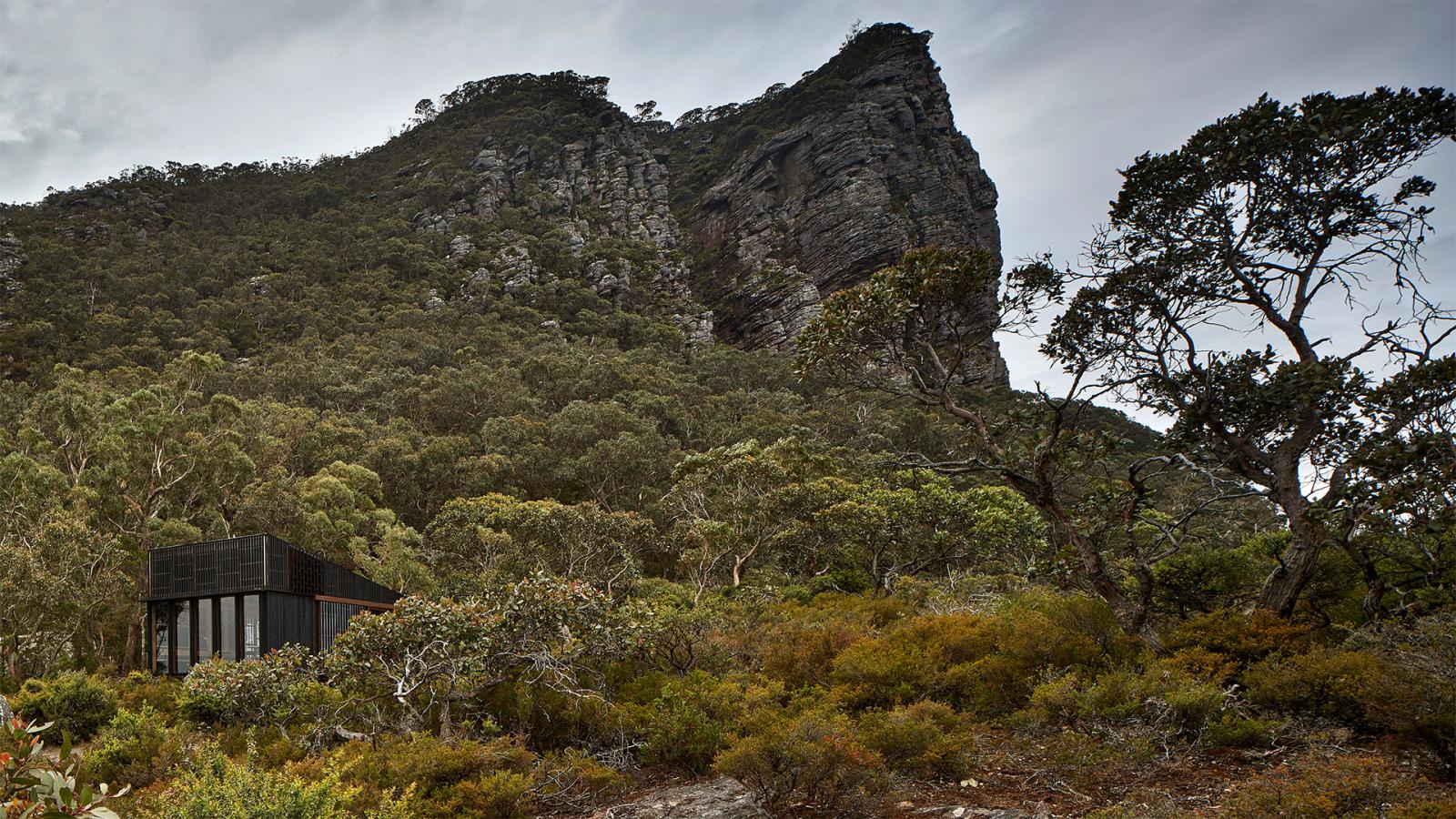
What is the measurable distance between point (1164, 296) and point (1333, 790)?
5.88 metres

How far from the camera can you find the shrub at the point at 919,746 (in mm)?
7332

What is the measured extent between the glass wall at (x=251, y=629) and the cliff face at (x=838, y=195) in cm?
5169

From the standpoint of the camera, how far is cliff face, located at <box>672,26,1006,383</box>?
6869cm

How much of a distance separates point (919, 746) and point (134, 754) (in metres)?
8.18

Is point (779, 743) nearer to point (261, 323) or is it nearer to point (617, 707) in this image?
point (617, 707)

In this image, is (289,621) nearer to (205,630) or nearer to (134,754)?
(205,630)

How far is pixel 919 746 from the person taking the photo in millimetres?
7477

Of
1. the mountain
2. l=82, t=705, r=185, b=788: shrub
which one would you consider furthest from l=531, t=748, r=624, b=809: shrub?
the mountain

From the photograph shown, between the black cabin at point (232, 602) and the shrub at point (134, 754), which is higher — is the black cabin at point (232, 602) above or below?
above

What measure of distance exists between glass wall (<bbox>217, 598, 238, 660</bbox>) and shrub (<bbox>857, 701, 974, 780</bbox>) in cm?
1128

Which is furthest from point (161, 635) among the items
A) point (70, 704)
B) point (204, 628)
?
point (70, 704)

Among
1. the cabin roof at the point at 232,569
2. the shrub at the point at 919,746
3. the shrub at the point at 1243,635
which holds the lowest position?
the shrub at the point at 919,746

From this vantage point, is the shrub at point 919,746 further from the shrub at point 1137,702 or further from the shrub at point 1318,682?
the shrub at point 1318,682

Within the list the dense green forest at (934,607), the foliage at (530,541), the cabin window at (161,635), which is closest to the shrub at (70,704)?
the dense green forest at (934,607)
